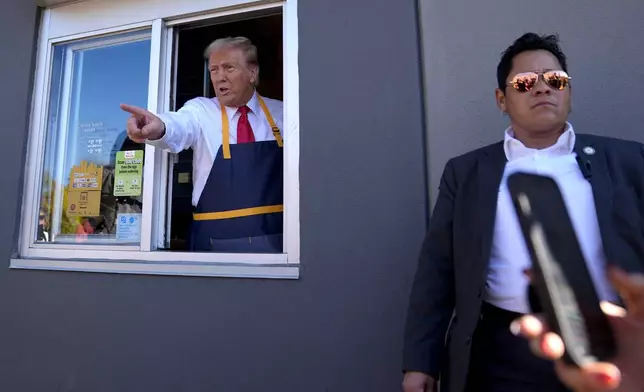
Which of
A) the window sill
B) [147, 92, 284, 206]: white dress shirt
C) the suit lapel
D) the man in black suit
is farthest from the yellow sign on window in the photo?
the suit lapel

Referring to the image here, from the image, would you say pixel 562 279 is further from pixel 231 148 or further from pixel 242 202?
pixel 231 148

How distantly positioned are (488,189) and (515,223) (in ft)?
0.65

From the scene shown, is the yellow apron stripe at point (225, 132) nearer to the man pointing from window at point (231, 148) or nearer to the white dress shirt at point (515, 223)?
the man pointing from window at point (231, 148)

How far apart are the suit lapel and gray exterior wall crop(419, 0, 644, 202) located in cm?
48

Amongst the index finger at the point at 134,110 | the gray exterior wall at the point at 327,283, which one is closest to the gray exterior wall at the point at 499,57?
the gray exterior wall at the point at 327,283

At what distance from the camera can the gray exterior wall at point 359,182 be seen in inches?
79.7

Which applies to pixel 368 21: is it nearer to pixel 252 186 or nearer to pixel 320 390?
pixel 252 186

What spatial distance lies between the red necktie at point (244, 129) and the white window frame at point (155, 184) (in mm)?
440

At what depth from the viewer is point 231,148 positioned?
2.74m

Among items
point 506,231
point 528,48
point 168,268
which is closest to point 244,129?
point 168,268

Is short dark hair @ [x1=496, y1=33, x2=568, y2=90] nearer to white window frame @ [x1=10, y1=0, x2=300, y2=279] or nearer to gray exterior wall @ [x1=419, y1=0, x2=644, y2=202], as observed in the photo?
gray exterior wall @ [x1=419, y1=0, x2=644, y2=202]

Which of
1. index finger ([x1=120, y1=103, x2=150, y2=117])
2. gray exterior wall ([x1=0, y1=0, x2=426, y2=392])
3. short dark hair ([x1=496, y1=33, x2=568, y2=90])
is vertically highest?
index finger ([x1=120, y1=103, x2=150, y2=117])

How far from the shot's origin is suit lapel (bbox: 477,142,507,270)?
1.44 metres

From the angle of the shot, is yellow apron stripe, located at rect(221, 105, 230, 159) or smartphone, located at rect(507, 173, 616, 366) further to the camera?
yellow apron stripe, located at rect(221, 105, 230, 159)
